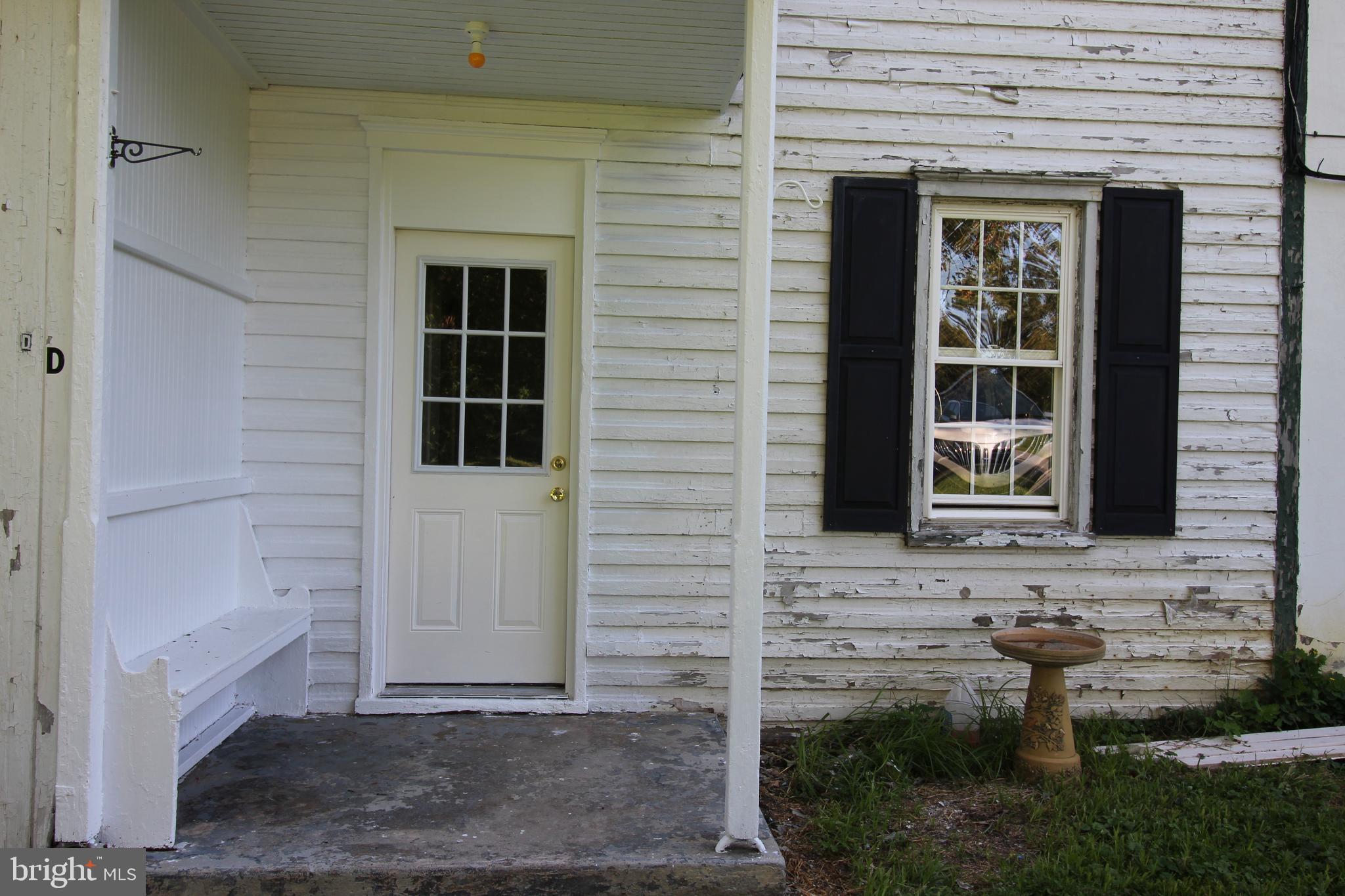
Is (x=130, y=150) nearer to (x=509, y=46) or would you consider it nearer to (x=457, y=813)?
(x=509, y=46)

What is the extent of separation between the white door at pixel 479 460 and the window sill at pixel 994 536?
5.88 ft

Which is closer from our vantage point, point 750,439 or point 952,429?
point 750,439

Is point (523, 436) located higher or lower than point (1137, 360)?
lower

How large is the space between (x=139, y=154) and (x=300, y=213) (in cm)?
108

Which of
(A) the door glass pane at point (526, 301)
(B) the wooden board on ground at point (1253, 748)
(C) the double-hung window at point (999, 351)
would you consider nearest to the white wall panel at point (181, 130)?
(A) the door glass pane at point (526, 301)

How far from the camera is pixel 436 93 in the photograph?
4648mm

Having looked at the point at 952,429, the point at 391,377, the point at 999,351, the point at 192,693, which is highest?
the point at 999,351

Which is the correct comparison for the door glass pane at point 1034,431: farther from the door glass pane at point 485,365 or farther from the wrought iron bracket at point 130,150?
the wrought iron bracket at point 130,150

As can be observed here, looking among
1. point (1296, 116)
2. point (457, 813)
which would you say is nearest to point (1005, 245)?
point (1296, 116)

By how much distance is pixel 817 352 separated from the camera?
4785 mm

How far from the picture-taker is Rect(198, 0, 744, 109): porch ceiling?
383 centimetres

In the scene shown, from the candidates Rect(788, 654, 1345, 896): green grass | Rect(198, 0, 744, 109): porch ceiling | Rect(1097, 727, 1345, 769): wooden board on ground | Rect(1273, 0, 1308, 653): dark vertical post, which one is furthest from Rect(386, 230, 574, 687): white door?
Rect(1273, 0, 1308, 653): dark vertical post
